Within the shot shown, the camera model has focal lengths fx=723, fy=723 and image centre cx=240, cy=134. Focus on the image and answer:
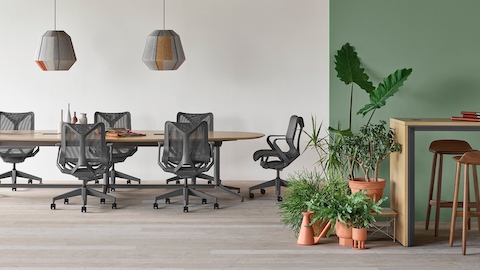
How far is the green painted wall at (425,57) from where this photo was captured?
6.46m

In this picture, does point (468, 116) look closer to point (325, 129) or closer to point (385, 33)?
point (385, 33)

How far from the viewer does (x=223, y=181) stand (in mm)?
9852

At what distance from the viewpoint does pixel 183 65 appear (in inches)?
387

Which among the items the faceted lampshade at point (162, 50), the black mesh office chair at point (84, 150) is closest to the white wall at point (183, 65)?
the faceted lampshade at point (162, 50)

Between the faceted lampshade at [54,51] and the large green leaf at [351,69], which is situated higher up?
the faceted lampshade at [54,51]

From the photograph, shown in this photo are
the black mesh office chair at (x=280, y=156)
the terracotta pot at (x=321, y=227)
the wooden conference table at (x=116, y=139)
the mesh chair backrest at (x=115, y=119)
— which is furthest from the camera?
the mesh chair backrest at (x=115, y=119)

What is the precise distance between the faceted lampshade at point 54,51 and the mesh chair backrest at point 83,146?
119 centimetres

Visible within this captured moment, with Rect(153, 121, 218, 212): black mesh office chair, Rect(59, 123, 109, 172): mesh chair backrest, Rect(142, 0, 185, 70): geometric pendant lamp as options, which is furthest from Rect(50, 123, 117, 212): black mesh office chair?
Rect(142, 0, 185, 70): geometric pendant lamp

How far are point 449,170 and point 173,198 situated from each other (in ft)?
10.4

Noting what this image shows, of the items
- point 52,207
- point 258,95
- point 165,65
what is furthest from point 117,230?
point 258,95

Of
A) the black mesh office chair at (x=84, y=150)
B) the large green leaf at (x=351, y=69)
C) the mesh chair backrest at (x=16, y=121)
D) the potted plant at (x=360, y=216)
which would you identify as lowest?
the potted plant at (x=360, y=216)

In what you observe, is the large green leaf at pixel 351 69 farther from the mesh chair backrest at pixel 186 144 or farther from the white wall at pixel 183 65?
the white wall at pixel 183 65

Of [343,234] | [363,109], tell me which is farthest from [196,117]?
[343,234]

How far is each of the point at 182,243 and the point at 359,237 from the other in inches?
55.7
